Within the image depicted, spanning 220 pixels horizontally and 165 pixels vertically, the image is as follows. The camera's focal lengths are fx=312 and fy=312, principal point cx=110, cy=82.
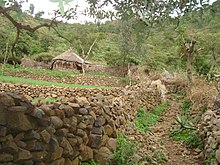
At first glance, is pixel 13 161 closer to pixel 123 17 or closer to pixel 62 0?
pixel 123 17

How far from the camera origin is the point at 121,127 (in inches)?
280

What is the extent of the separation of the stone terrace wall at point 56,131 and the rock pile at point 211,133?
1860mm

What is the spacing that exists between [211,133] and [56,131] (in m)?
3.61

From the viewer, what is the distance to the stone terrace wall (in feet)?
12.2

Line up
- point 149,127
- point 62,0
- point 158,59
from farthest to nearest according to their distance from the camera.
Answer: point 158,59, point 149,127, point 62,0

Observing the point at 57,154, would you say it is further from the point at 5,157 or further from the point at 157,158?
the point at 157,158

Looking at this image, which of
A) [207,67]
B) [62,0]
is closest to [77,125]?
[62,0]

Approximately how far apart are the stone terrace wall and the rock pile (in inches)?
73.2

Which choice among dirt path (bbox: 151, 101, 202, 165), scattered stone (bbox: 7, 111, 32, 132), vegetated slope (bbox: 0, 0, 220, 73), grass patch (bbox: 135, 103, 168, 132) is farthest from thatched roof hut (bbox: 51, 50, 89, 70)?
scattered stone (bbox: 7, 111, 32, 132)

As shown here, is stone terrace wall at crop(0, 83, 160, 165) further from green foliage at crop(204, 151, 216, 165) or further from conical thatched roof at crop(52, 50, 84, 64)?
conical thatched roof at crop(52, 50, 84, 64)

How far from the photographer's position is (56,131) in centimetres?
451

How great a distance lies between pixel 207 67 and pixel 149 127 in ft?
50.6

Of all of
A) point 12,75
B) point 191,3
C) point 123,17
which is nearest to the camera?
point 191,3

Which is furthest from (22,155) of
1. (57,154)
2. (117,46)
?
(117,46)
